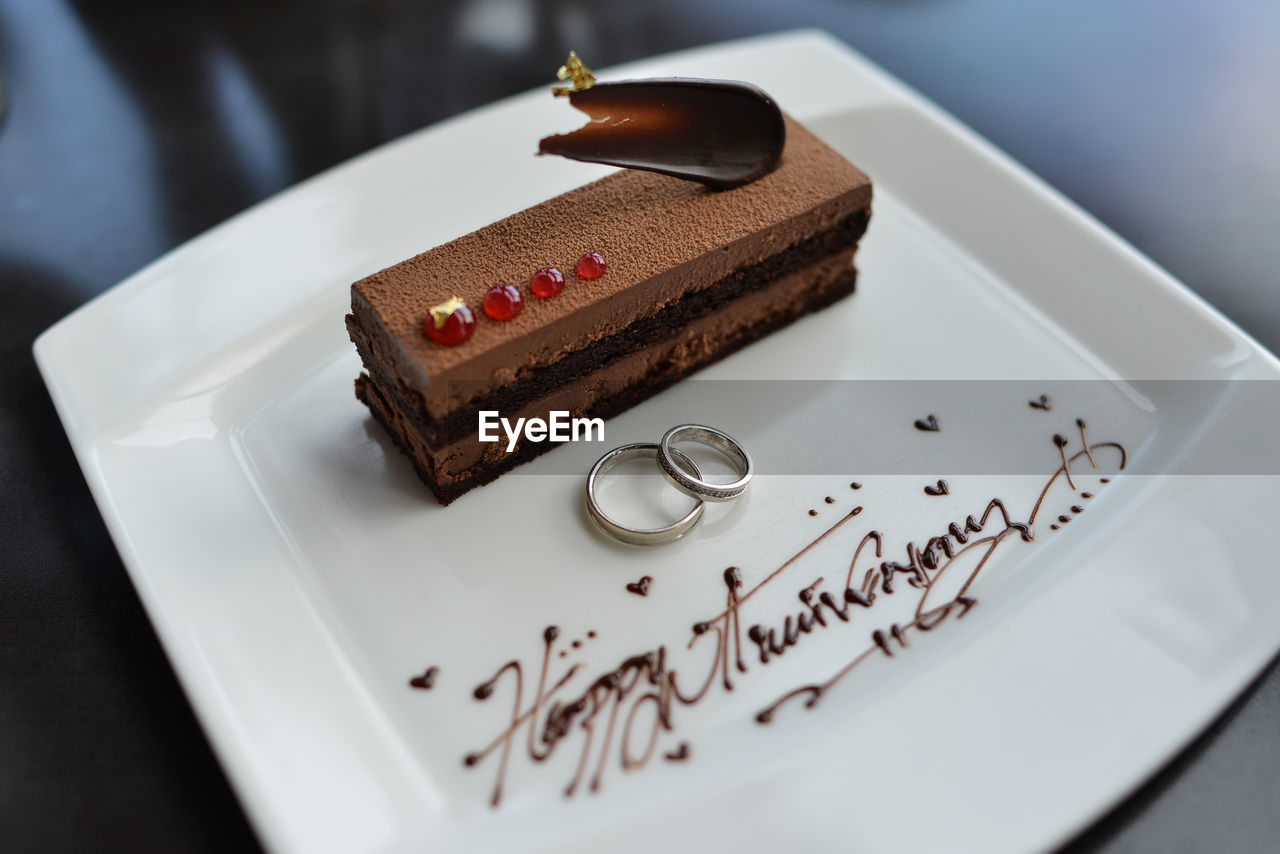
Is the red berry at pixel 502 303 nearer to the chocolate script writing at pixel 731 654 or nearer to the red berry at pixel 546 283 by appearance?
the red berry at pixel 546 283

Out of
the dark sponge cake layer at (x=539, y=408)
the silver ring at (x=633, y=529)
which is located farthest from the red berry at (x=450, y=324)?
the silver ring at (x=633, y=529)

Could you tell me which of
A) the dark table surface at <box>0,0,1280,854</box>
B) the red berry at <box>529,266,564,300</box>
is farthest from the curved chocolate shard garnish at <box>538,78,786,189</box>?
the dark table surface at <box>0,0,1280,854</box>

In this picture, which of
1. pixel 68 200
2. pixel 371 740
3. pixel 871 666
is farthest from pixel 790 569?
pixel 68 200

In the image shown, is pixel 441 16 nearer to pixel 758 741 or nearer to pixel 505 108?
pixel 505 108

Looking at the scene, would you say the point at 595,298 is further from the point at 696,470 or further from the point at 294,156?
the point at 294,156

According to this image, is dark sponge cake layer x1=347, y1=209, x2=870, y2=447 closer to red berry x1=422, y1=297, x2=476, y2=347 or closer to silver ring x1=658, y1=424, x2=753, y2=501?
red berry x1=422, y1=297, x2=476, y2=347
